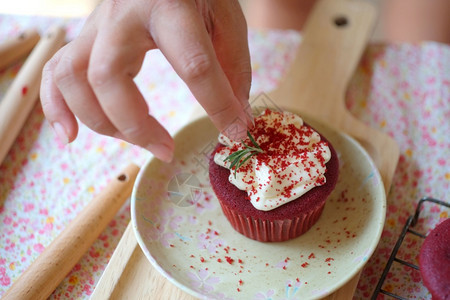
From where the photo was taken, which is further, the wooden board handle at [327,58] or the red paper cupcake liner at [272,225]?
the wooden board handle at [327,58]

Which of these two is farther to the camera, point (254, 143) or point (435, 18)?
point (435, 18)

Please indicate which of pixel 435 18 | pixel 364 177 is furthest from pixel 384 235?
Answer: pixel 435 18

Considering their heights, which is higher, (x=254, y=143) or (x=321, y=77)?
(x=254, y=143)

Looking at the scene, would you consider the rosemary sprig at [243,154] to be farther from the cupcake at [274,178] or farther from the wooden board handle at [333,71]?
the wooden board handle at [333,71]

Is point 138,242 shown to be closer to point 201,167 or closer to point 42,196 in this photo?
point 201,167

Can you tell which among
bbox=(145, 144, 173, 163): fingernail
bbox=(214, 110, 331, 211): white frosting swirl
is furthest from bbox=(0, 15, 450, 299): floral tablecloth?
bbox=(145, 144, 173, 163): fingernail

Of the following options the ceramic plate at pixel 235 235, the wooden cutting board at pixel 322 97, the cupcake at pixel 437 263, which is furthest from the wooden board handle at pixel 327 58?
the cupcake at pixel 437 263
